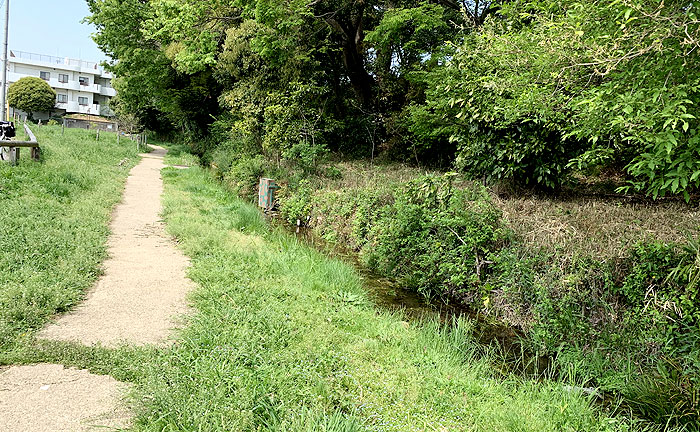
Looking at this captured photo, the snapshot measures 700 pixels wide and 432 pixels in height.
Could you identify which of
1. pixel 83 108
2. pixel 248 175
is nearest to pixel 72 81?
pixel 83 108

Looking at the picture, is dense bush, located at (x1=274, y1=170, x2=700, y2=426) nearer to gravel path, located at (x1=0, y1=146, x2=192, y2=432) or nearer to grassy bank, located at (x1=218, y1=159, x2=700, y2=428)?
grassy bank, located at (x1=218, y1=159, x2=700, y2=428)

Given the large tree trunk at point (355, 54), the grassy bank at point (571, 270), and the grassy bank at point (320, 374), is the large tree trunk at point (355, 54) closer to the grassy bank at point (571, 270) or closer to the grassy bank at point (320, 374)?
the grassy bank at point (571, 270)

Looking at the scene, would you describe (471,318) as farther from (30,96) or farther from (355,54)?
(30,96)

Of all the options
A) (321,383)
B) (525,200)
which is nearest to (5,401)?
(321,383)

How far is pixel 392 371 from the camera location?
362 cm

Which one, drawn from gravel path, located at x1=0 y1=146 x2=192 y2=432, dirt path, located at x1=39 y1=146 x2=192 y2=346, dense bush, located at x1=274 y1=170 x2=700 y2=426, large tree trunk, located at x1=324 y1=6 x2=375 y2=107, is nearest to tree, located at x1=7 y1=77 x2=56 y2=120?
large tree trunk, located at x1=324 y1=6 x2=375 y2=107

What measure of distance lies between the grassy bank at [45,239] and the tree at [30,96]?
147 ft

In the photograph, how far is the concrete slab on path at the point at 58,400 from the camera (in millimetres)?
2545

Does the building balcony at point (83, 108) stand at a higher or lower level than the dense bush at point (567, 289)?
higher

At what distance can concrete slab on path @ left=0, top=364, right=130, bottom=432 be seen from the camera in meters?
2.54

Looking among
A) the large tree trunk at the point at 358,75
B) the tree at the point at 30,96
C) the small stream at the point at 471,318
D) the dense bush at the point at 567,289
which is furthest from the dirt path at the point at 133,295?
the tree at the point at 30,96

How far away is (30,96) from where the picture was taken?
152 ft

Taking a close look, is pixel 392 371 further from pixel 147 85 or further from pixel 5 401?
pixel 147 85

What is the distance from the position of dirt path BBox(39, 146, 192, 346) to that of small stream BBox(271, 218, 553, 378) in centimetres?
279
